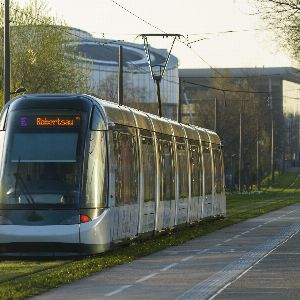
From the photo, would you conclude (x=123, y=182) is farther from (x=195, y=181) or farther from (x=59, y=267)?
(x=195, y=181)

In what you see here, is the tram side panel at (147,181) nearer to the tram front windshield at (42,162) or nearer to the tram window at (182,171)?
the tram front windshield at (42,162)

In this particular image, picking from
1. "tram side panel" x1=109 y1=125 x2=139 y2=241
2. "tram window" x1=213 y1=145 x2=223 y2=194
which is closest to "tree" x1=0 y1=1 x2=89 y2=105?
"tram window" x1=213 y1=145 x2=223 y2=194

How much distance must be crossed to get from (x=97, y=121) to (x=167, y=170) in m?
Answer: 7.56

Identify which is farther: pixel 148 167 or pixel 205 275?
pixel 148 167

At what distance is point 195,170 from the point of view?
35.5m

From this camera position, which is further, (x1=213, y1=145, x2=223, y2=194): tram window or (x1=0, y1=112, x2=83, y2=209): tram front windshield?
(x1=213, y1=145, x2=223, y2=194): tram window

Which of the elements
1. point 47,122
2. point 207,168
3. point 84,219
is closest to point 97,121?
point 47,122

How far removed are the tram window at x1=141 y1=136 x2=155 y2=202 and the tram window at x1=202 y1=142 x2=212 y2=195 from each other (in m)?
10.3

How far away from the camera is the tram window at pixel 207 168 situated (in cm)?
3788

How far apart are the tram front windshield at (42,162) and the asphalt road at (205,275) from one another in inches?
72.7

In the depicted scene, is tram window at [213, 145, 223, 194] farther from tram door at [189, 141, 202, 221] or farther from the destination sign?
the destination sign

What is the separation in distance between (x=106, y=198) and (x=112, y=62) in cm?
12397

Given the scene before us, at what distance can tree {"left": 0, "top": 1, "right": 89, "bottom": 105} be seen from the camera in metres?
63.3

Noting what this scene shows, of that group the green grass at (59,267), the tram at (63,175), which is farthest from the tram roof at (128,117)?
the green grass at (59,267)
